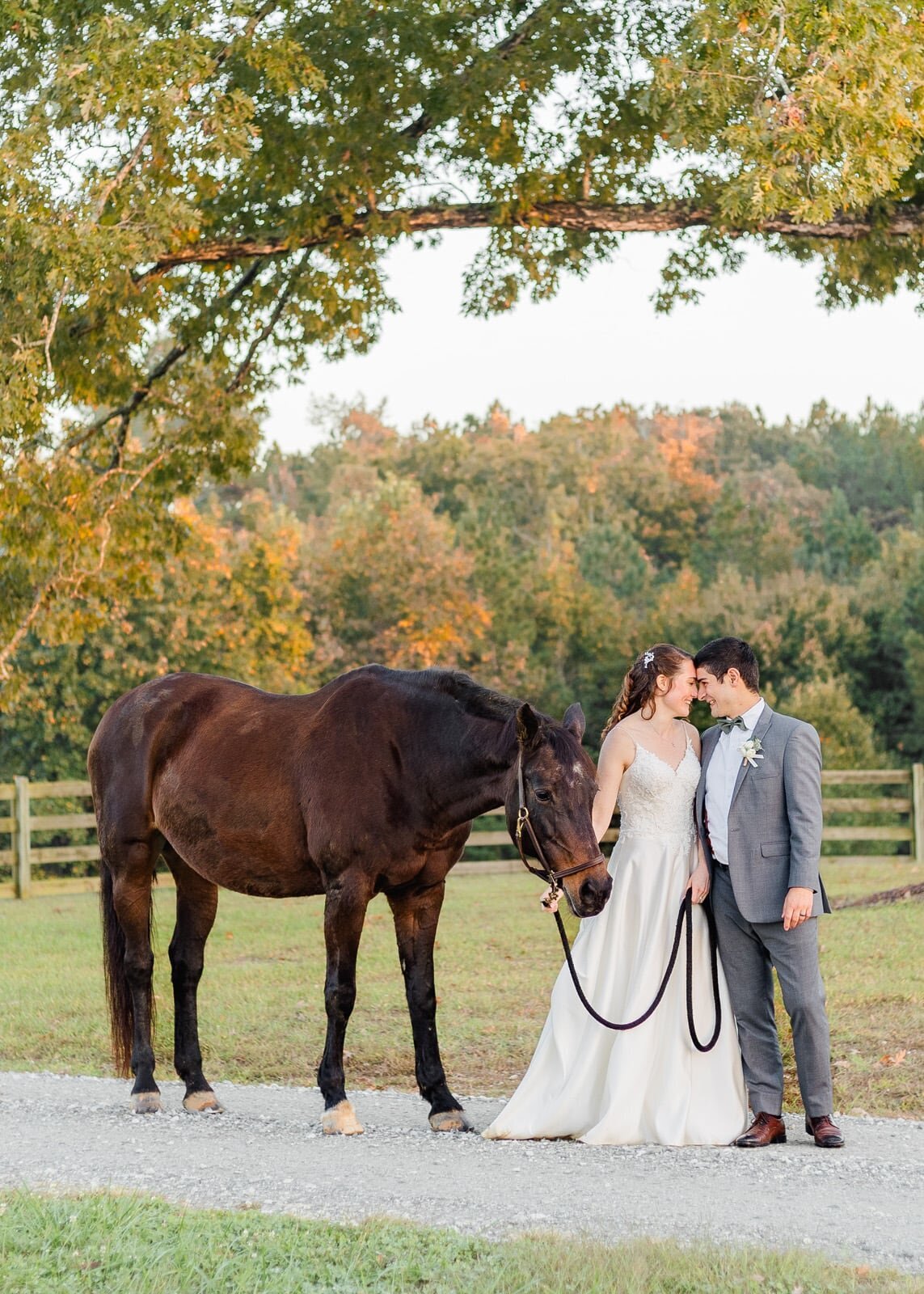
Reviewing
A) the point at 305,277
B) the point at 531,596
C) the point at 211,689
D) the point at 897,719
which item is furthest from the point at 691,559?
the point at 211,689

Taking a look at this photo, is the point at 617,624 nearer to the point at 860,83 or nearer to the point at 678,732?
the point at 860,83

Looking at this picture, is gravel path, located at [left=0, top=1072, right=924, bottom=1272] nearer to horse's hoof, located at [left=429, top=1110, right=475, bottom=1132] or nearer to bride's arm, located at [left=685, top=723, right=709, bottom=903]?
horse's hoof, located at [left=429, top=1110, right=475, bottom=1132]

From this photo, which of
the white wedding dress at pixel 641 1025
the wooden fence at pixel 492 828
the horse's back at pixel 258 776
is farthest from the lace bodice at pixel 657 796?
the wooden fence at pixel 492 828

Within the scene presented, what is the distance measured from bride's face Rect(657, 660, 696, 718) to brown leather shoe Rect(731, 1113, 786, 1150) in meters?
1.61

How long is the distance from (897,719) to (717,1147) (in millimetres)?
21067

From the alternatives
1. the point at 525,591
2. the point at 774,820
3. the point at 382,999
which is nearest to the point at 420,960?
the point at 774,820

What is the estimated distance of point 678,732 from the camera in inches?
238

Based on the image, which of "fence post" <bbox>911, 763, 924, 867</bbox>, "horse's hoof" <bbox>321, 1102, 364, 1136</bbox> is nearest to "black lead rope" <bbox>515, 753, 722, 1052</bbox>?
"horse's hoof" <bbox>321, 1102, 364, 1136</bbox>

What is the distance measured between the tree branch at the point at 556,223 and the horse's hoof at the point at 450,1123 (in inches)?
294

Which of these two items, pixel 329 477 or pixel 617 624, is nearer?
pixel 617 624

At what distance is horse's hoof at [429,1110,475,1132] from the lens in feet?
19.6

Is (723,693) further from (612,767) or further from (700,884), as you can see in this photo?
(700,884)

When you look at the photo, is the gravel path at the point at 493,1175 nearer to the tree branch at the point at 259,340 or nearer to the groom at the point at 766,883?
the groom at the point at 766,883

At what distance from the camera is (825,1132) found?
5.50m
